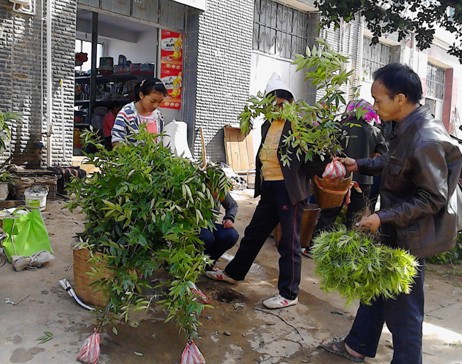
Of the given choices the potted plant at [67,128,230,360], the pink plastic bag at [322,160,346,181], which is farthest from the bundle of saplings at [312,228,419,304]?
the potted plant at [67,128,230,360]

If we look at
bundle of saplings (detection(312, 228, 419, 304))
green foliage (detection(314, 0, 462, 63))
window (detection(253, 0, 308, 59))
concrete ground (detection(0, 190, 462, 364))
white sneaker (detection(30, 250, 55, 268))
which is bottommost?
concrete ground (detection(0, 190, 462, 364))

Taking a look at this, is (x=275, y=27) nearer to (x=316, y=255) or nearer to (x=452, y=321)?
(x=452, y=321)

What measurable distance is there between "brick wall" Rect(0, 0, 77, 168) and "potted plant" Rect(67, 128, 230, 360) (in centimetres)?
403

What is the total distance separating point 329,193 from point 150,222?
282 cm

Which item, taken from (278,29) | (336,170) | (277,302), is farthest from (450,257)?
→ (278,29)

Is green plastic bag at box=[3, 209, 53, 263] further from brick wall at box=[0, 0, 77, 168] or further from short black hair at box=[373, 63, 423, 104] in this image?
short black hair at box=[373, 63, 423, 104]

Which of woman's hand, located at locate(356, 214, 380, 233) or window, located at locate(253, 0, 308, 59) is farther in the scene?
window, located at locate(253, 0, 308, 59)

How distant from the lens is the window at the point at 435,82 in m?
18.7

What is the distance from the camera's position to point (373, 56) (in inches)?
592

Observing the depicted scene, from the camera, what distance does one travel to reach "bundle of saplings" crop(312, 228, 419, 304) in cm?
266

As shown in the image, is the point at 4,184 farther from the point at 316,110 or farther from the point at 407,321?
the point at 407,321

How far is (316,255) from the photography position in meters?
2.88

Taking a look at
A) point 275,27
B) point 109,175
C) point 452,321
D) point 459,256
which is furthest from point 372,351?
point 275,27

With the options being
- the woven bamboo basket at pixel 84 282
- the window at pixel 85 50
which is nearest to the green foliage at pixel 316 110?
the woven bamboo basket at pixel 84 282
